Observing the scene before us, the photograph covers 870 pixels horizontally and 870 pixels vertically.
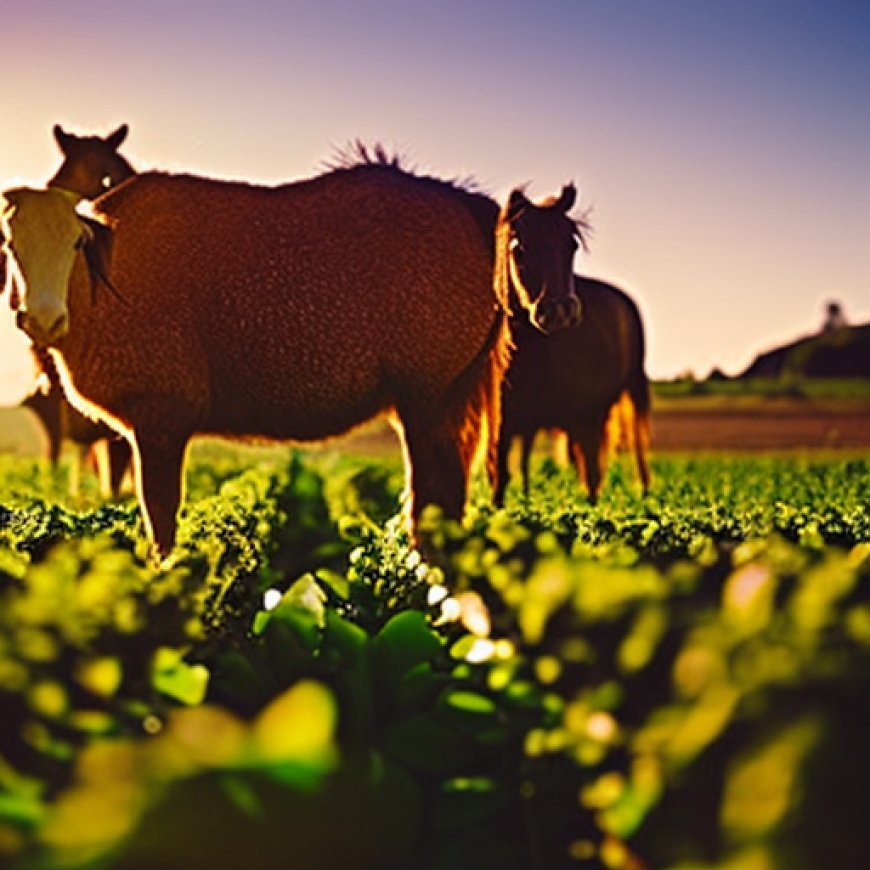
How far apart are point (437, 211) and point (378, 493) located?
20.8ft

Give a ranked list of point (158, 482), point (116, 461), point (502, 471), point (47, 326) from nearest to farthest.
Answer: point (47, 326) → point (158, 482) → point (502, 471) → point (116, 461)

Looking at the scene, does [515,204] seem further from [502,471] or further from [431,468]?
[502,471]

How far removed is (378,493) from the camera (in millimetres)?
16266

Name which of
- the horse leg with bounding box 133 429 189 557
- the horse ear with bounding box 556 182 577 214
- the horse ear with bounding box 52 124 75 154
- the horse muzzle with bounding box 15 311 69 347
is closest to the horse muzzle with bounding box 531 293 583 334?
the horse ear with bounding box 556 182 577 214

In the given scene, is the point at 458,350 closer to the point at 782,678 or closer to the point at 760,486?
the point at 760,486

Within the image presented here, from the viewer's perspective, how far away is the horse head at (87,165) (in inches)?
448

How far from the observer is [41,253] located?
336 inches

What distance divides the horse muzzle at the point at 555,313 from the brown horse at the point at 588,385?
5.77 metres

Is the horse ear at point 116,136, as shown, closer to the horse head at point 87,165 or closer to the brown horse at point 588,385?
the horse head at point 87,165

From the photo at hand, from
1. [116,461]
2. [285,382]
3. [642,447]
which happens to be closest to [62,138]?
[285,382]

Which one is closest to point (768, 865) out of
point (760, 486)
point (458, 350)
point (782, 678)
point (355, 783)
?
point (782, 678)

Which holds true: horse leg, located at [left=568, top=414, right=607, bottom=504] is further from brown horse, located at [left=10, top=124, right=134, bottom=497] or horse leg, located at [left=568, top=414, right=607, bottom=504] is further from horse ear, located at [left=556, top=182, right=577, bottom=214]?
horse ear, located at [left=556, top=182, right=577, bottom=214]

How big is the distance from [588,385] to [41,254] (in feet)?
35.6

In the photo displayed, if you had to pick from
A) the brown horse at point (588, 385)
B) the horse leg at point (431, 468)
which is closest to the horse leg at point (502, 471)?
the brown horse at point (588, 385)
